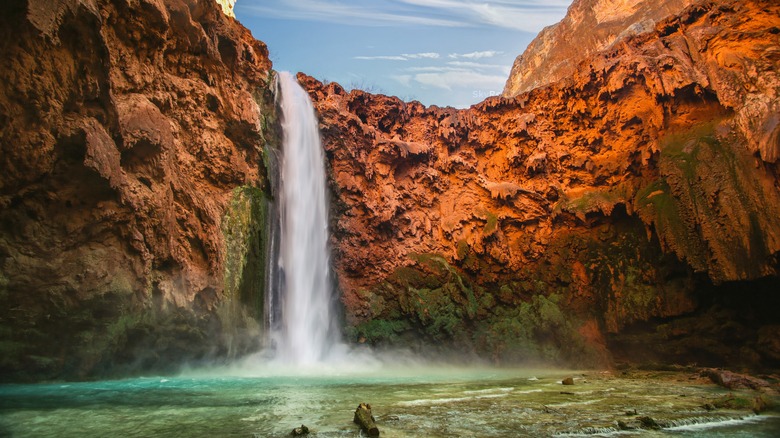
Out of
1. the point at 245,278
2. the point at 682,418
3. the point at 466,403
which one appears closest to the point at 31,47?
the point at 245,278

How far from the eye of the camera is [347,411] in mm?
6676

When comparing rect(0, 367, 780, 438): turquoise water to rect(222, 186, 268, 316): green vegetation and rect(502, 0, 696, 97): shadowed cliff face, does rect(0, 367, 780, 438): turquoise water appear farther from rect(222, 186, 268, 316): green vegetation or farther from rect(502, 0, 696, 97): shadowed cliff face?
rect(502, 0, 696, 97): shadowed cliff face

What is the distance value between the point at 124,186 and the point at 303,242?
844cm

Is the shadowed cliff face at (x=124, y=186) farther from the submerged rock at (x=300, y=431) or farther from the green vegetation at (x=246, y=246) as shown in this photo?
the submerged rock at (x=300, y=431)

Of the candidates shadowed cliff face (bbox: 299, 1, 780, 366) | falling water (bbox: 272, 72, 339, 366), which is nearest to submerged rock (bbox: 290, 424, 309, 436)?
falling water (bbox: 272, 72, 339, 366)

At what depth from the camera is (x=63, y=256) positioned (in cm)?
1012

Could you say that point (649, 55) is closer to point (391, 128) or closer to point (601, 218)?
point (601, 218)

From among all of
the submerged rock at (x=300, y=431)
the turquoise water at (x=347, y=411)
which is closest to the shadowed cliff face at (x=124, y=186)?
the turquoise water at (x=347, y=411)

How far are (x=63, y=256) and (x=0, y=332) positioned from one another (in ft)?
6.37

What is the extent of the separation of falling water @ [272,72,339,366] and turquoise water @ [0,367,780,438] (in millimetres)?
7440

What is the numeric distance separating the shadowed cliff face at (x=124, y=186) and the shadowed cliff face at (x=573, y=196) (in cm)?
641

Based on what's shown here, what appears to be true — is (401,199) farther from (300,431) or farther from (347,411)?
(300,431)

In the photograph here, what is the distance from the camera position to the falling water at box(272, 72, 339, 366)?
57.0 ft

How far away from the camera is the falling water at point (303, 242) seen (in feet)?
57.0
